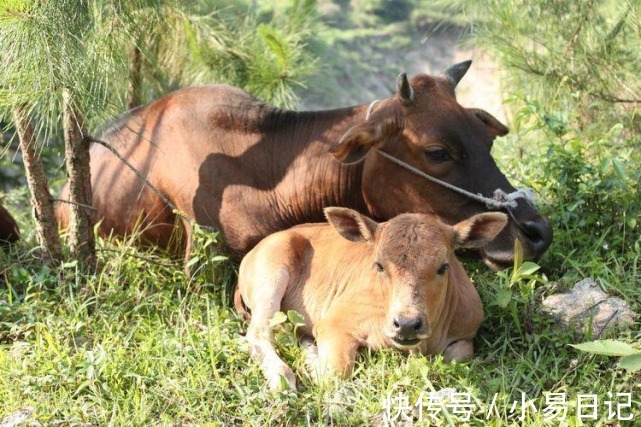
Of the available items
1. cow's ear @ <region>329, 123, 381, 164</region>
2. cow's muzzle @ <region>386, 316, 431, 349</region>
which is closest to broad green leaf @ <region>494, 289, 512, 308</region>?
cow's muzzle @ <region>386, 316, 431, 349</region>

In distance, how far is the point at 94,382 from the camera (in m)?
4.79

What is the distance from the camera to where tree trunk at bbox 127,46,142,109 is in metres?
7.62

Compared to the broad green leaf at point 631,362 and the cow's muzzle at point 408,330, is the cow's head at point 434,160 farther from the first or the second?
the broad green leaf at point 631,362

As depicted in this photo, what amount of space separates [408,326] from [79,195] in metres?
2.46

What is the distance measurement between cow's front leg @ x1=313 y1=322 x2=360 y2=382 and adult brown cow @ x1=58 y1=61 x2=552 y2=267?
1004 millimetres

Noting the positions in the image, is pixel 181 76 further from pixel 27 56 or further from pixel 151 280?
pixel 27 56

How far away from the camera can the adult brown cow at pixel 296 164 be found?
5500 millimetres

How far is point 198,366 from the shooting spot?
195 inches

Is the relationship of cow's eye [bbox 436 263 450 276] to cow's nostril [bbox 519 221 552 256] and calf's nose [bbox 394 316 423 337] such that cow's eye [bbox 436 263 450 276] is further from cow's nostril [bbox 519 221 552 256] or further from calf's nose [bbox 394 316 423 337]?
cow's nostril [bbox 519 221 552 256]

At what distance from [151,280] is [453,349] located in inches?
82.0

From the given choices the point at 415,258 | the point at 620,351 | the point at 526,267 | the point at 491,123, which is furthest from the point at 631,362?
the point at 491,123

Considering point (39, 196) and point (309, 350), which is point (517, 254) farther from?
point (39, 196)

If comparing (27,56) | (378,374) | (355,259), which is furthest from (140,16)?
(378,374)

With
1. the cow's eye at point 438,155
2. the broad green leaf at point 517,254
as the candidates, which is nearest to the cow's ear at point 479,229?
the broad green leaf at point 517,254
